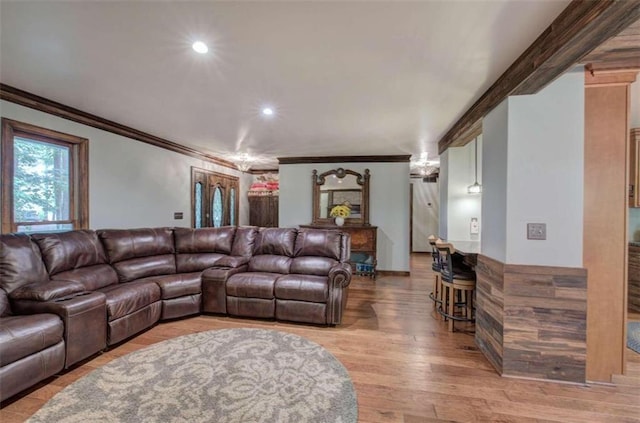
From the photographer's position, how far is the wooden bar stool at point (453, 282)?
3.07 metres

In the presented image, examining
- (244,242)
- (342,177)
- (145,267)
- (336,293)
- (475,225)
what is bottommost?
(336,293)

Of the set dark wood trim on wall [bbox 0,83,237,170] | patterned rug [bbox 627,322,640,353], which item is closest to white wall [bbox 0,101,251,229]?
dark wood trim on wall [bbox 0,83,237,170]

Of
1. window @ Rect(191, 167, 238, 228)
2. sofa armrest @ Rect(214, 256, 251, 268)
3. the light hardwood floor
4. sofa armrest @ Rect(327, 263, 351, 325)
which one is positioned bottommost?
the light hardwood floor

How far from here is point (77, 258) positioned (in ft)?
9.64

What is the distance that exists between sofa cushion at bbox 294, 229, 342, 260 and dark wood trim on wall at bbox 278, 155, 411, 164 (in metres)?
2.55

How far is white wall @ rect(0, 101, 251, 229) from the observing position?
3398 mm

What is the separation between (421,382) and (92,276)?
3521 millimetres

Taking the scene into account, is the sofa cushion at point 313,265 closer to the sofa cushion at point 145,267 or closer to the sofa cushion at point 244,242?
the sofa cushion at point 244,242

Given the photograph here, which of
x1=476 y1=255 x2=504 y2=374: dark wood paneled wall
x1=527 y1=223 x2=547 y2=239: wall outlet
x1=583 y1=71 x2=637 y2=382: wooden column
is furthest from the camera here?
x1=476 y1=255 x2=504 y2=374: dark wood paneled wall

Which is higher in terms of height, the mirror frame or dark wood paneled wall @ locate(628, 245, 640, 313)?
the mirror frame

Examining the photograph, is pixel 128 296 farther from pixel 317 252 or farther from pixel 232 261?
pixel 317 252

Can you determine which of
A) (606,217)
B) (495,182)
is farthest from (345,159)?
(606,217)

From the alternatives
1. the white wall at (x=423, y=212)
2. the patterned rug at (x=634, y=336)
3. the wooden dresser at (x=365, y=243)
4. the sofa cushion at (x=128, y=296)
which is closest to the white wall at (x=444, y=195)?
the wooden dresser at (x=365, y=243)

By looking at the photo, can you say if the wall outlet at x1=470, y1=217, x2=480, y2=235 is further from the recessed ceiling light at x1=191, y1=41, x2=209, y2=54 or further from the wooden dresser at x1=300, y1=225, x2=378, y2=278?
the recessed ceiling light at x1=191, y1=41, x2=209, y2=54
